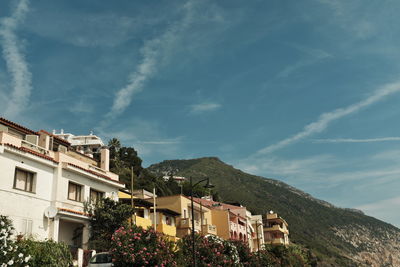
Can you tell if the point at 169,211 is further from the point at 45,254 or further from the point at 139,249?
the point at 45,254

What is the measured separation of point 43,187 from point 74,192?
3111 millimetres

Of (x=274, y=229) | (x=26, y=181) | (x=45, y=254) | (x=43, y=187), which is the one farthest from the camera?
(x=274, y=229)

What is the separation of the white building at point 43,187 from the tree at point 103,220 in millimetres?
566

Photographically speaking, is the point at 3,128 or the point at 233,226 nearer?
the point at 3,128

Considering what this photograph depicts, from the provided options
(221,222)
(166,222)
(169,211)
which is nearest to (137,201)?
(169,211)

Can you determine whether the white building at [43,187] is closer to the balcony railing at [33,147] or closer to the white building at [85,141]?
the balcony railing at [33,147]

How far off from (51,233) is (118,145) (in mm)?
83214

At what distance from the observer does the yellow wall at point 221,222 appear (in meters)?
56.5

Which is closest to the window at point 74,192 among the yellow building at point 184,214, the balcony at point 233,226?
the yellow building at point 184,214

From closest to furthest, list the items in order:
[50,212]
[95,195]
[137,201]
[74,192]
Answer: [50,212] → [74,192] → [95,195] → [137,201]

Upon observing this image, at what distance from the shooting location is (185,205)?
4894cm

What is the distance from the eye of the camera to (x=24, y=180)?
26266 millimetres

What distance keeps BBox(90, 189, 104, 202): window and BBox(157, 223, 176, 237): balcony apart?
8.60 m

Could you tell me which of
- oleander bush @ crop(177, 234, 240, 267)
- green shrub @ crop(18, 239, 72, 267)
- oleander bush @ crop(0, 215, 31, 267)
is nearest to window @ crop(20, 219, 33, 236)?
green shrub @ crop(18, 239, 72, 267)
